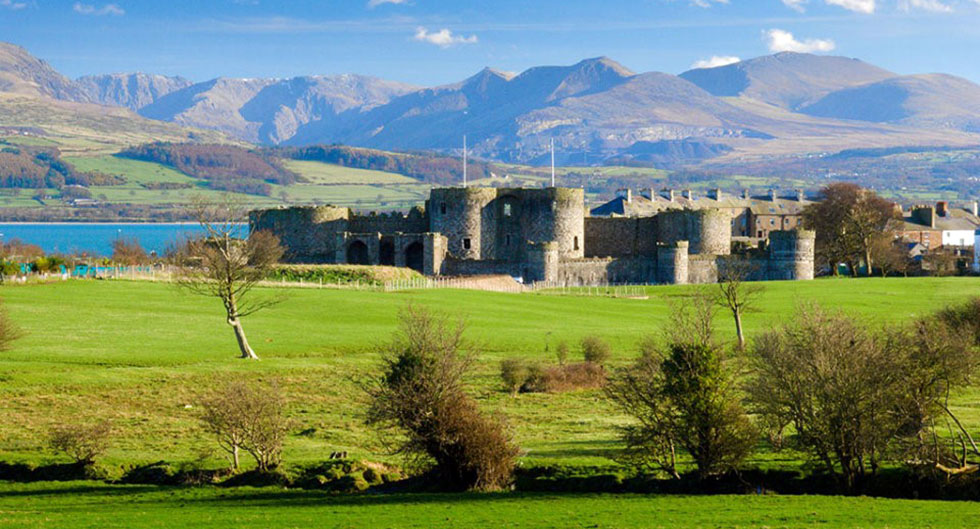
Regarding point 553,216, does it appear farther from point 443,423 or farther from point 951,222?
point 951,222

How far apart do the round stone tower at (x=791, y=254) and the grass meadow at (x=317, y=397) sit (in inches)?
402

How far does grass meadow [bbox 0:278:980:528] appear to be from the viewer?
25.4m

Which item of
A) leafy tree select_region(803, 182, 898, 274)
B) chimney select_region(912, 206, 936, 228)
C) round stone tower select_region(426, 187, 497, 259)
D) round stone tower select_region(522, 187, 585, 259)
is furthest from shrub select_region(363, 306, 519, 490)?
chimney select_region(912, 206, 936, 228)

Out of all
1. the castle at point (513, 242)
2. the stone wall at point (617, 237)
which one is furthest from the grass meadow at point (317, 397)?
the stone wall at point (617, 237)

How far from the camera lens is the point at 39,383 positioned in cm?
3828

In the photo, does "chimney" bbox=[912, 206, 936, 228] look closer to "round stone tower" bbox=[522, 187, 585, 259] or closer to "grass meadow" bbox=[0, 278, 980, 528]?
"grass meadow" bbox=[0, 278, 980, 528]

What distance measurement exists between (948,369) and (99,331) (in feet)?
108

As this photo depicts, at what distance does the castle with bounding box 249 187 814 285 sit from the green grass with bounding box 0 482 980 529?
51.7m

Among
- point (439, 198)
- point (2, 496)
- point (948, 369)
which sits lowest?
point (2, 496)

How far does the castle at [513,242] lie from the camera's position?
81.1 metres

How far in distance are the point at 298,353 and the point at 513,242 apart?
1523 inches

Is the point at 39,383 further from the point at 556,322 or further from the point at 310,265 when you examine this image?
the point at 310,265

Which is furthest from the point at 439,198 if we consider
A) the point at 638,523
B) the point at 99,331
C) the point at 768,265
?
the point at 638,523

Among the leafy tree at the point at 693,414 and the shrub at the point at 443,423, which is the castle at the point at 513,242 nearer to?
the shrub at the point at 443,423
